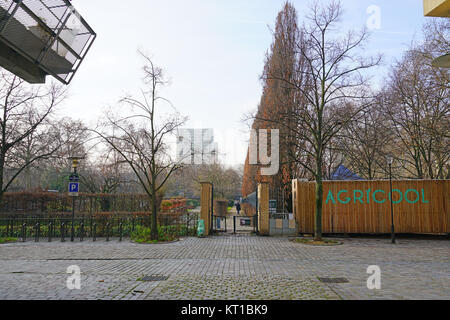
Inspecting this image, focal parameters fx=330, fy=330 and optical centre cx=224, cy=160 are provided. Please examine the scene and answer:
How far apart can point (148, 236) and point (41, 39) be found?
13105 mm

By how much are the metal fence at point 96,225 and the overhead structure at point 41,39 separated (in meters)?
13.6

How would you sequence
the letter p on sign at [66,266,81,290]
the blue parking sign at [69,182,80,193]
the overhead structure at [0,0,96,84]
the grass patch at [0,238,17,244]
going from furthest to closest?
the blue parking sign at [69,182,80,193] → the grass patch at [0,238,17,244] → the letter p on sign at [66,266,81,290] → the overhead structure at [0,0,96,84]

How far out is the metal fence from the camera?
56.6 ft

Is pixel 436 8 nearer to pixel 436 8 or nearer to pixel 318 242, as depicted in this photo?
pixel 436 8

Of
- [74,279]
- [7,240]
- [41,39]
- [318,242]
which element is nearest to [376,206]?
[318,242]

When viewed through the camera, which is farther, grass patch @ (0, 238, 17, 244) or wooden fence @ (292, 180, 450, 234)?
wooden fence @ (292, 180, 450, 234)

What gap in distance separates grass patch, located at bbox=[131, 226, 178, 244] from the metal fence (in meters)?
0.38

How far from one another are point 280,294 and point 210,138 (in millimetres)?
27337

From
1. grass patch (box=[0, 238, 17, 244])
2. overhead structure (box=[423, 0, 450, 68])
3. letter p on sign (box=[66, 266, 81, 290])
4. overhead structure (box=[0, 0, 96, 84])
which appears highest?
overhead structure (box=[423, 0, 450, 68])

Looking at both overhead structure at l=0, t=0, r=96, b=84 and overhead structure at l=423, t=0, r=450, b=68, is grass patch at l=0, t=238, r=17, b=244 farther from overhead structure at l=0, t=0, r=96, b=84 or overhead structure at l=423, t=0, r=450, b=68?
overhead structure at l=423, t=0, r=450, b=68

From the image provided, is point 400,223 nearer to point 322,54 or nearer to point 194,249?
point 322,54

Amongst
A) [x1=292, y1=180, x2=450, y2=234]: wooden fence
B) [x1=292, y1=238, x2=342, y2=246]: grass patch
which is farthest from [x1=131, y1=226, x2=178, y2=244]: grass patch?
[x1=292, y1=180, x2=450, y2=234]: wooden fence

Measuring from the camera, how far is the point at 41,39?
155 inches

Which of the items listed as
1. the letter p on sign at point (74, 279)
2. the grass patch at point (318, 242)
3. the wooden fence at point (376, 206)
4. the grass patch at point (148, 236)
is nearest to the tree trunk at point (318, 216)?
the grass patch at point (318, 242)
